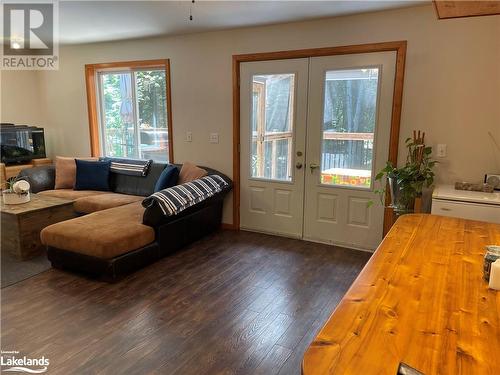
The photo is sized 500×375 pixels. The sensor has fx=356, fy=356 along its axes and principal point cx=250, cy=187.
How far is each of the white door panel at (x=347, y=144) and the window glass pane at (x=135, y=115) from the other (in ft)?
7.33

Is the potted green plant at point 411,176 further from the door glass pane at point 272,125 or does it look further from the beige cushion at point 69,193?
the beige cushion at point 69,193

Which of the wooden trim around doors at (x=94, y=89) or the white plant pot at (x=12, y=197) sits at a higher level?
the wooden trim around doors at (x=94, y=89)

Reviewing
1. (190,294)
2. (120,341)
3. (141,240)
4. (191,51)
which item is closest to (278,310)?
(190,294)

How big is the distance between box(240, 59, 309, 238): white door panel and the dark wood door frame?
6cm

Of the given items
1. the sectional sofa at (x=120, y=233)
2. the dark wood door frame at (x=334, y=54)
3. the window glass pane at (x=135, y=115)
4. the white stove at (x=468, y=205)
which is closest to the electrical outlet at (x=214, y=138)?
the dark wood door frame at (x=334, y=54)

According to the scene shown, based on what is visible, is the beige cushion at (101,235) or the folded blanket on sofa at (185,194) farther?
the folded blanket on sofa at (185,194)

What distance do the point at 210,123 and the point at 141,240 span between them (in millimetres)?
1841

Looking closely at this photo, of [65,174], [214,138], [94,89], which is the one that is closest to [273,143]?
[214,138]

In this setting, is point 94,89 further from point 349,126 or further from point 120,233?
point 349,126

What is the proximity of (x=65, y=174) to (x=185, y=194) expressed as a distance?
230cm

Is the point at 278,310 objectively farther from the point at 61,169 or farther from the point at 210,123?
the point at 61,169

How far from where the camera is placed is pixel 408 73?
3.31m

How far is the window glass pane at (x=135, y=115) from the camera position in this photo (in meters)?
4.98

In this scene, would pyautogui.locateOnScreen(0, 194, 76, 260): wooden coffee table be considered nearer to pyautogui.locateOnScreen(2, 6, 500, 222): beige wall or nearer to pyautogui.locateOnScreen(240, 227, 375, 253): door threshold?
pyautogui.locateOnScreen(2, 6, 500, 222): beige wall
